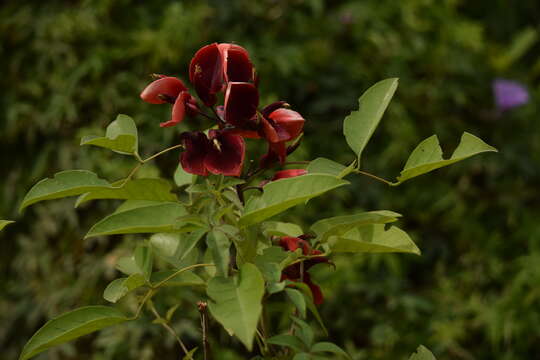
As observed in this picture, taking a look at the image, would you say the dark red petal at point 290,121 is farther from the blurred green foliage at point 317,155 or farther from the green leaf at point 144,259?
the blurred green foliage at point 317,155

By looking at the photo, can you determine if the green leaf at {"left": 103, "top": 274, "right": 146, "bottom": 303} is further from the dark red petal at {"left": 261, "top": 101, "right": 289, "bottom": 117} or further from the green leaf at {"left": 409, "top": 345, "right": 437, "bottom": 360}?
the green leaf at {"left": 409, "top": 345, "right": 437, "bottom": 360}

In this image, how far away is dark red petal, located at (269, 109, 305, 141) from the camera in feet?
2.12

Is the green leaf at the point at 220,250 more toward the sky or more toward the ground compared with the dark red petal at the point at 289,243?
more toward the sky

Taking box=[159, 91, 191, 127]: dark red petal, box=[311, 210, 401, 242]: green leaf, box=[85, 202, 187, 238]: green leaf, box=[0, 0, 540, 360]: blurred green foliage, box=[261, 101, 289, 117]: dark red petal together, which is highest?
box=[159, 91, 191, 127]: dark red petal

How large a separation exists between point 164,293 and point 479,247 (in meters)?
1.07

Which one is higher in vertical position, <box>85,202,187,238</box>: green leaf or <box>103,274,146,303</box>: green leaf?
<box>85,202,187,238</box>: green leaf

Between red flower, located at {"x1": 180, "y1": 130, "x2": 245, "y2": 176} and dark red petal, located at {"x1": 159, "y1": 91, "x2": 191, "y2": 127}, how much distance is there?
0.09 feet

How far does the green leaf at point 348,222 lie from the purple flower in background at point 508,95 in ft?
5.84

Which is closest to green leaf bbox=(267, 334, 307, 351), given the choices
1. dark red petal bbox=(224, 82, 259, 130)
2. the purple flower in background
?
dark red petal bbox=(224, 82, 259, 130)

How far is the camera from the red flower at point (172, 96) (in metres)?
0.63

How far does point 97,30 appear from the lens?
6.61 feet

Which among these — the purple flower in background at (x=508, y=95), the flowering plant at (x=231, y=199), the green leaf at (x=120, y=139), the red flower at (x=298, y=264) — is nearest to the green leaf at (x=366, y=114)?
the flowering plant at (x=231, y=199)

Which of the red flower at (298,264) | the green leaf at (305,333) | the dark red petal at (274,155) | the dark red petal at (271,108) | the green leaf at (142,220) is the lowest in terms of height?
the green leaf at (305,333)

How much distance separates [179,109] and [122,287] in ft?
0.62
